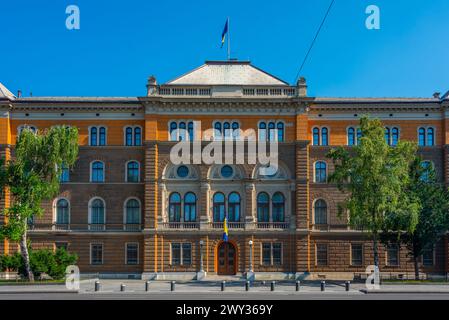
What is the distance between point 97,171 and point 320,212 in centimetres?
2013

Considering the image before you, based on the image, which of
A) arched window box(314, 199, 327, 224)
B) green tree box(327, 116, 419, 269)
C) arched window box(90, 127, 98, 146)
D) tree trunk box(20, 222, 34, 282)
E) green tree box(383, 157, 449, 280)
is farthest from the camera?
arched window box(90, 127, 98, 146)

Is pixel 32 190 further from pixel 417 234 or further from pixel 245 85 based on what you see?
pixel 417 234

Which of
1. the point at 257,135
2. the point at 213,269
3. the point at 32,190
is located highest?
the point at 257,135

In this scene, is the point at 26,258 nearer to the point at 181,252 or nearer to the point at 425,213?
the point at 181,252

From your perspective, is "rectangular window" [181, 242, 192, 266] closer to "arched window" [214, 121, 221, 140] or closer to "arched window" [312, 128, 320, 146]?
"arched window" [214, 121, 221, 140]

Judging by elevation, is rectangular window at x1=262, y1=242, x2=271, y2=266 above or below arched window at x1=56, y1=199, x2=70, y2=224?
below

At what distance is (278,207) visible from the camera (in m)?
50.4

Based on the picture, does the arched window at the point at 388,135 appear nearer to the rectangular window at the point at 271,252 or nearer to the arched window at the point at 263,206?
the arched window at the point at 263,206

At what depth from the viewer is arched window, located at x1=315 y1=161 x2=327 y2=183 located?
51.1 m

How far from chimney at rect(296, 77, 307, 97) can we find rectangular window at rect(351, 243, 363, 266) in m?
13.9

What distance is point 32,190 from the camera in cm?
4062

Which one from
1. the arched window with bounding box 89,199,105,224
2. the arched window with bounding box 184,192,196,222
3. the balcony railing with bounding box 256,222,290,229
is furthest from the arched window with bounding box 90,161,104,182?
the balcony railing with bounding box 256,222,290,229
